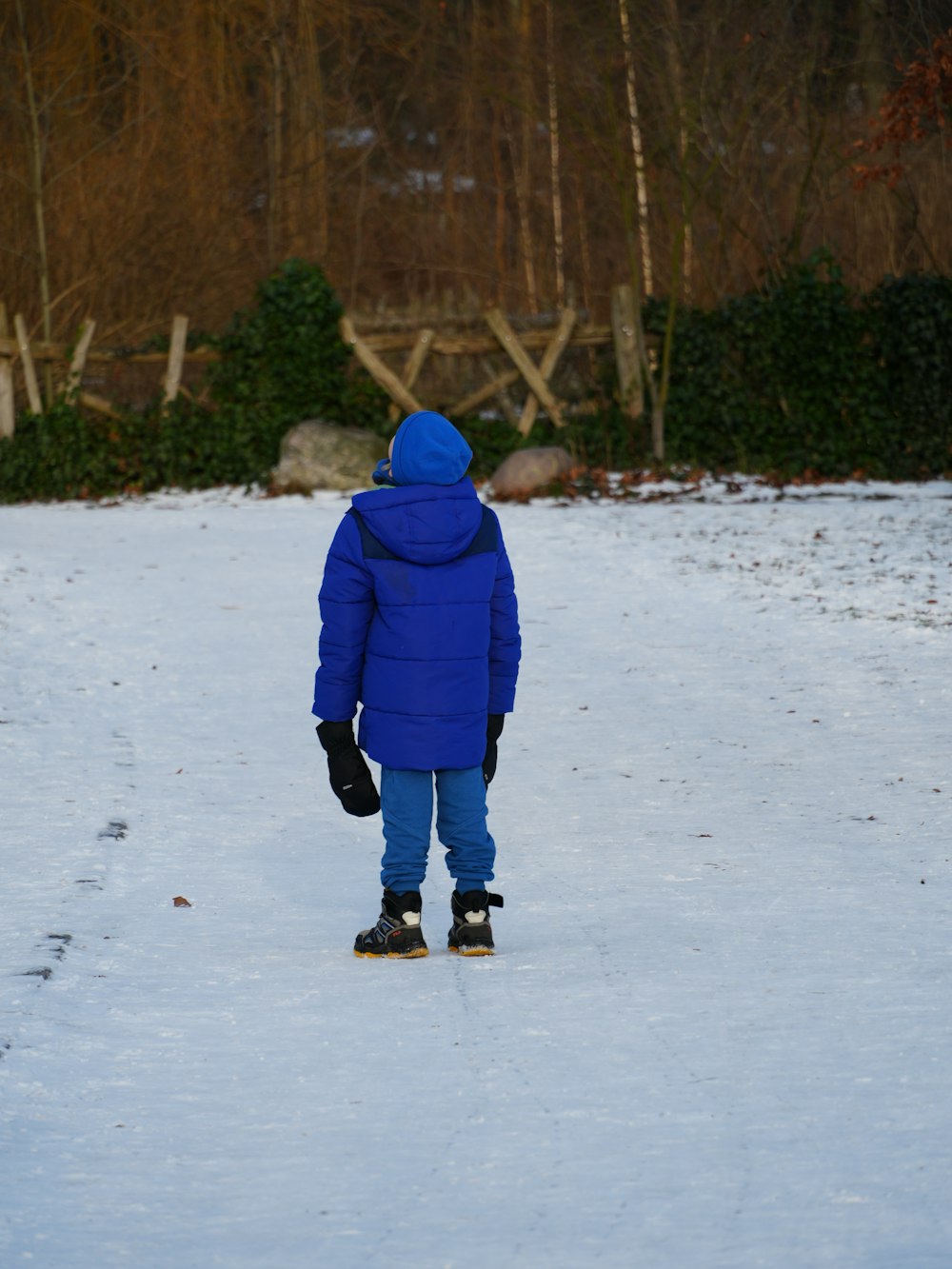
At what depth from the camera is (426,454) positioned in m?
4.54

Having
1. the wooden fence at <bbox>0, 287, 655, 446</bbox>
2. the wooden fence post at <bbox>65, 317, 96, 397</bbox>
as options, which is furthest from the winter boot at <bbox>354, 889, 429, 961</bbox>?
the wooden fence post at <bbox>65, 317, 96, 397</bbox>

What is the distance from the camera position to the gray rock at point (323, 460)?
18234mm

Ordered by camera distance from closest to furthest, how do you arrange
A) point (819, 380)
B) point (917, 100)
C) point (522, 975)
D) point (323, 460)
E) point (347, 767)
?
1. point (522, 975)
2. point (347, 767)
3. point (917, 100)
4. point (819, 380)
5. point (323, 460)

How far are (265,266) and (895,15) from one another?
10989 mm

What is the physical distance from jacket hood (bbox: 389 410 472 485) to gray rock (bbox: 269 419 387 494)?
13.6m

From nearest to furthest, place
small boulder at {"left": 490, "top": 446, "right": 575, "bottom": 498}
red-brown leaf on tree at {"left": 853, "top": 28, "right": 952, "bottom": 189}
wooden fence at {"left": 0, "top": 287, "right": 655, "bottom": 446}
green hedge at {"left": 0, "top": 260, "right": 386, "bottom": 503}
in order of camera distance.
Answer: red-brown leaf on tree at {"left": 853, "top": 28, "right": 952, "bottom": 189} < small boulder at {"left": 490, "top": 446, "right": 575, "bottom": 498} < wooden fence at {"left": 0, "top": 287, "right": 655, "bottom": 446} < green hedge at {"left": 0, "top": 260, "right": 386, "bottom": 503}

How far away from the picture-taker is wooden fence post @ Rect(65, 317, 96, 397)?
18.8 metres

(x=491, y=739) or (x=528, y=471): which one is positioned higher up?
(x=528, y=471)

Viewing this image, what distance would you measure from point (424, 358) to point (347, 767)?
1444cm

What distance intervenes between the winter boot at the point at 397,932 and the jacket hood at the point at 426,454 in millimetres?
1141

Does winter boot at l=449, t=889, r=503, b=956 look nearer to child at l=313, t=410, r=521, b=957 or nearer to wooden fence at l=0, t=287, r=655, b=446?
child at l=313, t=410, r=521, b=957

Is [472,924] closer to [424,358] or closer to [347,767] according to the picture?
[347,767]

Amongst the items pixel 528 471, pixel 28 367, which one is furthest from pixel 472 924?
pixel 28 367

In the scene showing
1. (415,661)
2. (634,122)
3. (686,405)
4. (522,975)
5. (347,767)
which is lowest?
(522,975)
